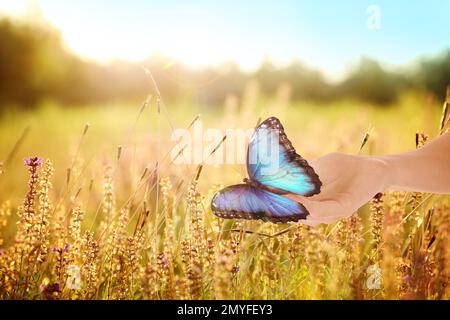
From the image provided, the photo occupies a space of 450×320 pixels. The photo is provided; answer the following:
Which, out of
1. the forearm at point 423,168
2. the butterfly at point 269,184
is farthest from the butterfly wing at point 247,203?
the forearm at point 423,168

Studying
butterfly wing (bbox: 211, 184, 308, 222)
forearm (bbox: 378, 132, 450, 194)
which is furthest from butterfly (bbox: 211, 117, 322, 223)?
forearm (bbox: 378, 132, 450, 194)

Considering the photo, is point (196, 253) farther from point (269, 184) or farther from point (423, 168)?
point (423, 168)

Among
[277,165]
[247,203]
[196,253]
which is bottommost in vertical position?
[196,253]

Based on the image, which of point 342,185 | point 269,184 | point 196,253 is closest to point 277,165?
point 269,184

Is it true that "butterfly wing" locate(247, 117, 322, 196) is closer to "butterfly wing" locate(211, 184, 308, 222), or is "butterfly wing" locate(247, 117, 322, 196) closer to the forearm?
"butterfly wing" locate(211, 184, 308, 222)

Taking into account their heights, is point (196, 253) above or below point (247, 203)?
below

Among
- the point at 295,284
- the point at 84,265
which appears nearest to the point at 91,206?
the point at 84,265
